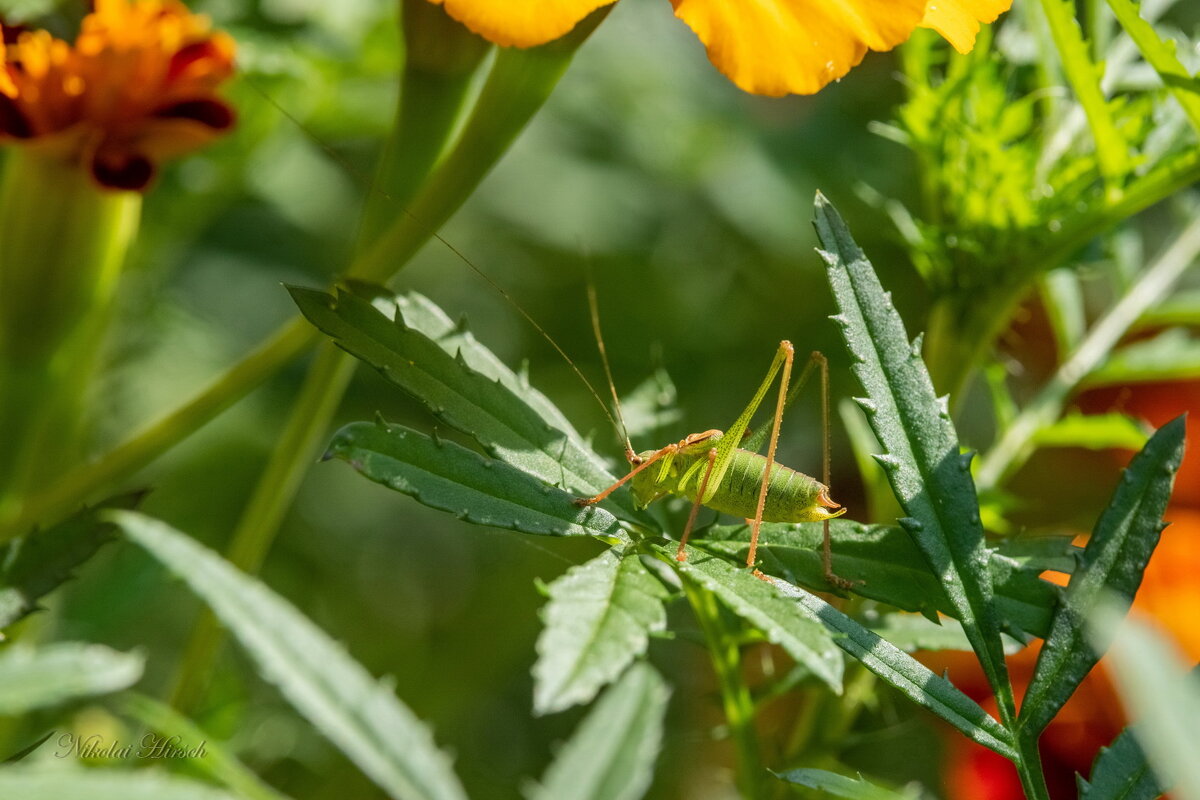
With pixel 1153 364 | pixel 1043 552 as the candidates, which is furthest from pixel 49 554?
pixel 1153 364

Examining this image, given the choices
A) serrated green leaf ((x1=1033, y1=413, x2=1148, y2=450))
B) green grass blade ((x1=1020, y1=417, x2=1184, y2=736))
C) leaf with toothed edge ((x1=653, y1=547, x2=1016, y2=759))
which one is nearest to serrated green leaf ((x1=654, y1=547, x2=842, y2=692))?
leaf with toothed edge ((x1=653, y1=547, x2=1016, y2=759))

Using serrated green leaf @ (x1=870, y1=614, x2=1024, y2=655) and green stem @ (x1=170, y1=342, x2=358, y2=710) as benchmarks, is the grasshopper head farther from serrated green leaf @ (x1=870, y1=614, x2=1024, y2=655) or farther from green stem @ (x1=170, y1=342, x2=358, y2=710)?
green stem @ (x1=170, y1=342, x2=358, y2=710)

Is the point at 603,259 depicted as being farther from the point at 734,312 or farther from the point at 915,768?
the point at 915,768

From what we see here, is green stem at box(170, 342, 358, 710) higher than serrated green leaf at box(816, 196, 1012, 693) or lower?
lower

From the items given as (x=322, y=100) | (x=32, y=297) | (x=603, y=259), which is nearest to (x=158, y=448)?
(x=32, y=297)

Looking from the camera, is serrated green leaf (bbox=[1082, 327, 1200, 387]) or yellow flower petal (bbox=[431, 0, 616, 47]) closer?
yellow flower petal (bbox=[431, 0, 616, 47])

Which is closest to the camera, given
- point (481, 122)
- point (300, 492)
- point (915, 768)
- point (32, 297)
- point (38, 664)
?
point (38, 664)
